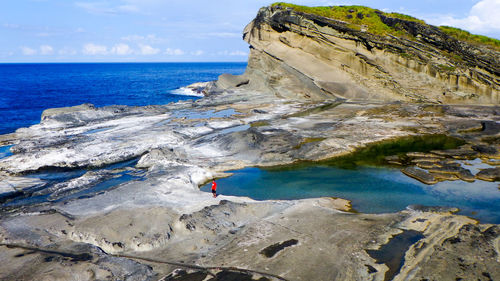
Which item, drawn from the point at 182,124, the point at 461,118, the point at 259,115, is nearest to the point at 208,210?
the point at 182,124

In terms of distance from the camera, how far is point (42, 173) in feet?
79.6

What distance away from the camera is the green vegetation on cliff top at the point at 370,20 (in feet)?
145

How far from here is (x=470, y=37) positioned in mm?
44406

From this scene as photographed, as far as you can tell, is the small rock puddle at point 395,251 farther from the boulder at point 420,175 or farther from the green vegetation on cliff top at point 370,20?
the green vegetation on cliff top at point 370,20

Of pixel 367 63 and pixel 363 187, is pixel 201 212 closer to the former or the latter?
pixel 363 187

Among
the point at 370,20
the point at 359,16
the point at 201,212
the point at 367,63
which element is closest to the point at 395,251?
the point at 201,212

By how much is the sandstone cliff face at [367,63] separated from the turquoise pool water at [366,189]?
84.5 feet

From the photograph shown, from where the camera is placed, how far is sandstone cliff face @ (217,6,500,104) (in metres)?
41.9

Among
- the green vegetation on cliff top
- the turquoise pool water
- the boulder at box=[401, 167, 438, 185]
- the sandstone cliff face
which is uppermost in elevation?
the green vegetation on cliff top

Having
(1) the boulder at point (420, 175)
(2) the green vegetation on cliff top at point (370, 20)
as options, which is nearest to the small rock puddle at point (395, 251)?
(1) the boulder at point (420, 175)

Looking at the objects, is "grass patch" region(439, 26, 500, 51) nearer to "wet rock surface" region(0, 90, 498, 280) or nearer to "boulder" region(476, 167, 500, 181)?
"wet rock surface" region(0, 90, 498, 280)

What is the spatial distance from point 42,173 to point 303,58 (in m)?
37.0

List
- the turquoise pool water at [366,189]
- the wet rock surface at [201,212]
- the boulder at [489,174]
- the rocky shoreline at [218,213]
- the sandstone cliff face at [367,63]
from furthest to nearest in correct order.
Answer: the sandstone cliff face at [367,63] → the boulder at [489,174] → the turquoise pool water at [366,189] → the wet rock surface at [201,212] → the rocky shoreline at [218,213]

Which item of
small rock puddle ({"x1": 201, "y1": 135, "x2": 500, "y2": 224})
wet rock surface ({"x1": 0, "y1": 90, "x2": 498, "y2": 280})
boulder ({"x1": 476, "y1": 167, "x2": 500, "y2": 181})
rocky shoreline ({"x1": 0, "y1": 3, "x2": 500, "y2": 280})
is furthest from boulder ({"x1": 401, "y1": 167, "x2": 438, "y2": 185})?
boulder ({"x1": 476, "y1": 167, "x2": 500, "y2": 181})
